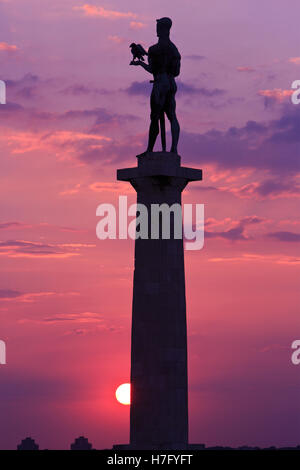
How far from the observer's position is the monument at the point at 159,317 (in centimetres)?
5891

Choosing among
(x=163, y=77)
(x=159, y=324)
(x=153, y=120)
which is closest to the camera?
(x=159, y=324)

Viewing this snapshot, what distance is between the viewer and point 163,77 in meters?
61.7

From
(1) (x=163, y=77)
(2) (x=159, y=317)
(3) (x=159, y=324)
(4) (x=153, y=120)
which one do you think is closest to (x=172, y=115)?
(4) (x=153, y=120)

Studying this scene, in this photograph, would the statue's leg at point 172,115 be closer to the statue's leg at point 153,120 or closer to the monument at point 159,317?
the statue's leg at point 153,120

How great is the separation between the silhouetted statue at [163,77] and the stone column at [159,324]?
173 cm

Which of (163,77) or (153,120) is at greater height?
(163,77)

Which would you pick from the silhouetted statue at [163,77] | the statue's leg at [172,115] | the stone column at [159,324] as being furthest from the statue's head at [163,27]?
the stone column at [159,324]

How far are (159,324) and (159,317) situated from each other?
12.5 inches

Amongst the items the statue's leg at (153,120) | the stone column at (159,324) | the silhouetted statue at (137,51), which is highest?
the silhouetted statue at (137,51)

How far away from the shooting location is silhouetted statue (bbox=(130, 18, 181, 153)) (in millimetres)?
61500

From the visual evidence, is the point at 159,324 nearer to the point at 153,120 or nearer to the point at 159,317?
the point at 159,317
